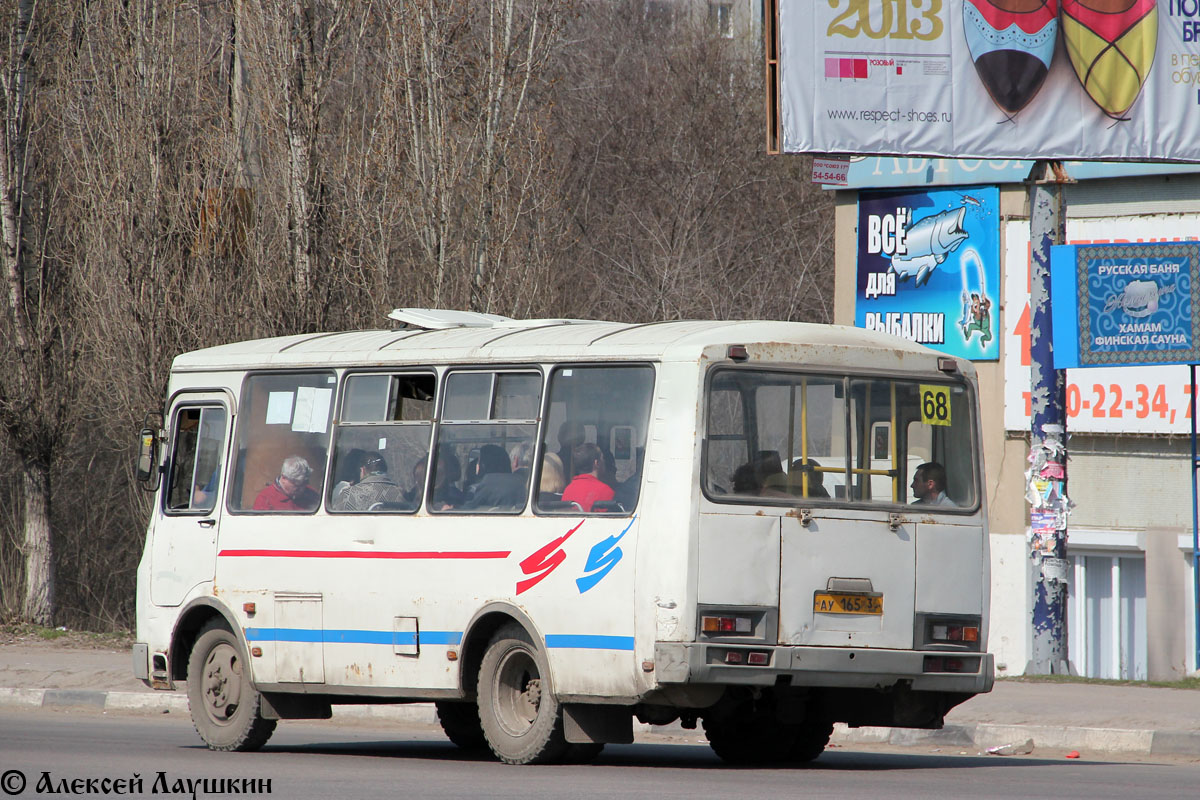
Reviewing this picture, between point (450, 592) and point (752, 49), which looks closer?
point (450, 592)

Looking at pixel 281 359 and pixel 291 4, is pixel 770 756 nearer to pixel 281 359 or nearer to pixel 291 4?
pixel 281 359

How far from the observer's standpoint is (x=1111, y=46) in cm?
1720

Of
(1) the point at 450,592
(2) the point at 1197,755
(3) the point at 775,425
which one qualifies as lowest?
(2) the point at 1197,755

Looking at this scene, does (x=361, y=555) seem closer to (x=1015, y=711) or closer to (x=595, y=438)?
(x=595, y=438)

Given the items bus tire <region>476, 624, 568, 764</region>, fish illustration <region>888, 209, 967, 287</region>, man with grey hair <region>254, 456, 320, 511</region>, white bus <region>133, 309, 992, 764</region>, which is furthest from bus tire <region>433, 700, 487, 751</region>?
fish illustration <region>888, 209, 967, 287</region>

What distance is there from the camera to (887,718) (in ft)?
35.2

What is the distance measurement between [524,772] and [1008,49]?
953 cm

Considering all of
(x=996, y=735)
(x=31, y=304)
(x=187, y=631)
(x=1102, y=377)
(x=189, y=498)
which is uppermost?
(x=31, y=304)

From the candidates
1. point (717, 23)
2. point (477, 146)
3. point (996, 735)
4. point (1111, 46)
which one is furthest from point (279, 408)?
point (717, 23)

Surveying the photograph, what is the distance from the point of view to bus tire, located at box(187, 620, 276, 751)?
12070 millimetres

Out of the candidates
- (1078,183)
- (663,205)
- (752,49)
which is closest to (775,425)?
(1078,183)

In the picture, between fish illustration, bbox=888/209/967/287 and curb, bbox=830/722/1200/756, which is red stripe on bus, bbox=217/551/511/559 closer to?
curb, bbox=830/722/1200/756

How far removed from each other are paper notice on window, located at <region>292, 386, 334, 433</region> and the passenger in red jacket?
7.22 feet

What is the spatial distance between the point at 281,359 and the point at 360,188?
33.5ft
